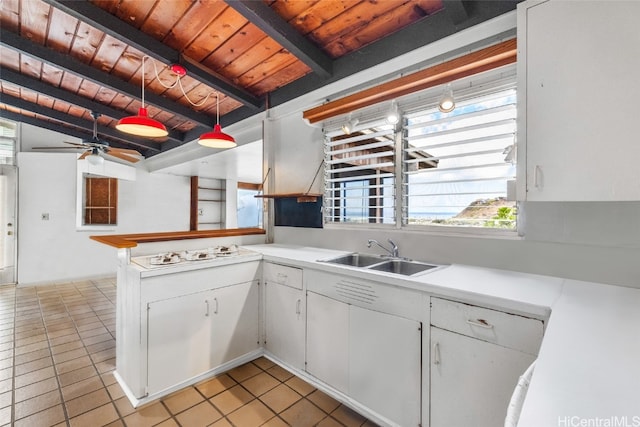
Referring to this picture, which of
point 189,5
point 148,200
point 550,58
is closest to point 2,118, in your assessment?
point 148,200

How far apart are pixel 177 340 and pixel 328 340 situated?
3.56ft

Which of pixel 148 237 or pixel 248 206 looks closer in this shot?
pixel 148 237

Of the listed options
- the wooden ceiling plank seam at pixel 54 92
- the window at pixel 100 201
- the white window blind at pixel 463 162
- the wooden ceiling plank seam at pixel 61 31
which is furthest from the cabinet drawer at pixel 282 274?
the window at pixel 100 201

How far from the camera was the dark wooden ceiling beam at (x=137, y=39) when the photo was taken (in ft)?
6.73

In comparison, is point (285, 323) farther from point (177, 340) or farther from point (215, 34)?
point (215, 34)

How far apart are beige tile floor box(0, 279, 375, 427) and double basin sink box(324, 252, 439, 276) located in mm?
973

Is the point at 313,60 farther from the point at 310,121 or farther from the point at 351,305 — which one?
the point at 351,305

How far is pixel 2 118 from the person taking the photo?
473 cm

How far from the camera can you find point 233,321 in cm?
229

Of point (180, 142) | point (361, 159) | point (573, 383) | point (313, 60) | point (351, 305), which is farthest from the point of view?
point (180, 142)

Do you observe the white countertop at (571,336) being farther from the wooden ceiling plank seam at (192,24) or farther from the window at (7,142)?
the window at (7,142)

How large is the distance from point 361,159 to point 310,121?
2.01 ft

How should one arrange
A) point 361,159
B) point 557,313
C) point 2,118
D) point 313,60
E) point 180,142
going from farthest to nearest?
point 180,142 → point 2,118 → point 361,159 → point 313,60 → point 557,313

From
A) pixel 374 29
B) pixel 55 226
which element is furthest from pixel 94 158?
pixel 374 29
